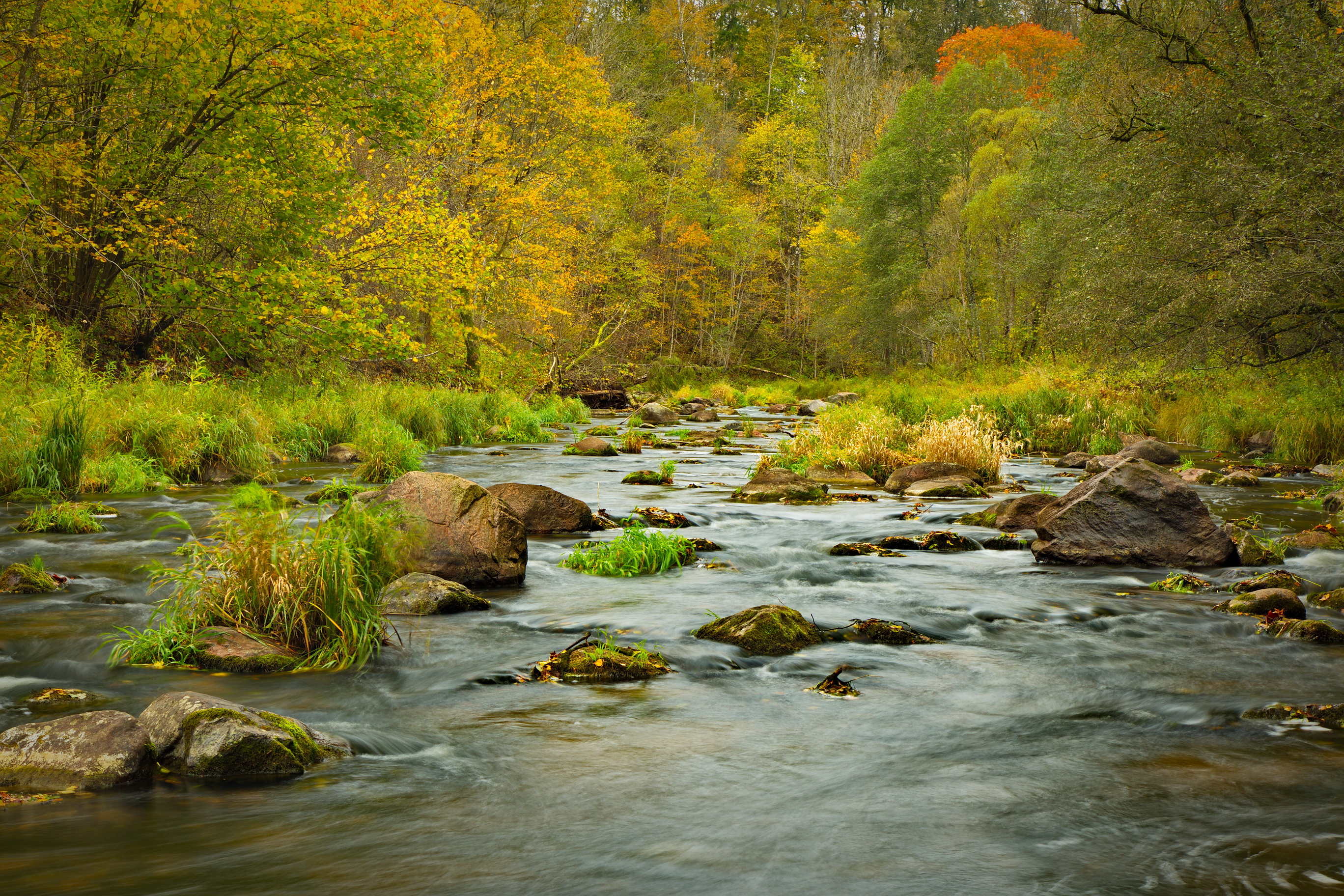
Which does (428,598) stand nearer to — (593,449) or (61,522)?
(61,522)

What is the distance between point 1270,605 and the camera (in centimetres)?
746

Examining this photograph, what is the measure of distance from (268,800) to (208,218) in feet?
59.4

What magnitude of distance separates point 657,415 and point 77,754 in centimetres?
2683

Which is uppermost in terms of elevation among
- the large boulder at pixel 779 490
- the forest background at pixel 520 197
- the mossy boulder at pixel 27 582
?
the forest background at pixel 520 197

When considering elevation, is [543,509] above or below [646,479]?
above

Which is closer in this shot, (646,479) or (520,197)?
(646,479)

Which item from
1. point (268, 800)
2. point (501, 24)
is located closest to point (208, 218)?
point (501, 24)

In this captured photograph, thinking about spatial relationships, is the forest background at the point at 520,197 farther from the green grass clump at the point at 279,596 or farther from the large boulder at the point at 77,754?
the large boulder at the point at 77,754

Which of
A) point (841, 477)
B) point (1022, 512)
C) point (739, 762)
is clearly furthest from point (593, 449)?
point (739, 762)

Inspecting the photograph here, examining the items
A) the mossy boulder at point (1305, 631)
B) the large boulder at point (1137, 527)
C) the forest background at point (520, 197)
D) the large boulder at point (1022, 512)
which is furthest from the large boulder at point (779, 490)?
the forest background at point (520, 197)

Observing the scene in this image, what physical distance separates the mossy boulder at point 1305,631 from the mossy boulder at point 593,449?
1464 centimetres

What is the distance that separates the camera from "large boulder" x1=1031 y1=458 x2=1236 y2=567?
952 centimetres

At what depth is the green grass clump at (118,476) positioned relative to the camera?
39.4 feet

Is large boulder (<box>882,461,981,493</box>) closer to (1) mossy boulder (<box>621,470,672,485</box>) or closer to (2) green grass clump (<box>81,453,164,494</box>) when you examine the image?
(1) mossy boulder (<box>621,470,672,485</box>)
